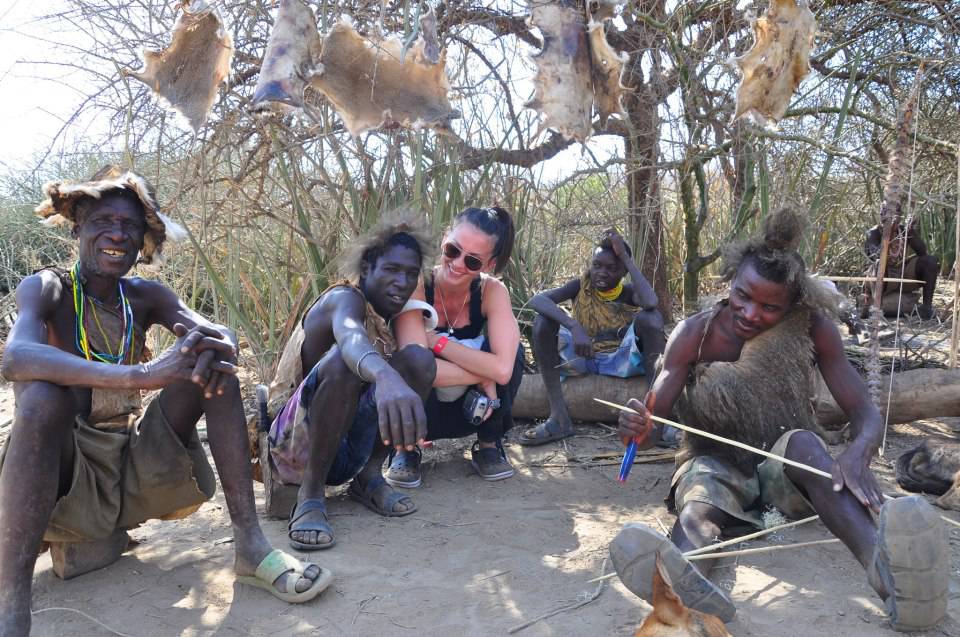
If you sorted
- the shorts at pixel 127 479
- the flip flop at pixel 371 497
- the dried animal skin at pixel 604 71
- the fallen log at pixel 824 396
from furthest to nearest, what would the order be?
the fallen log at pixel 824 396 → the flip flop at pixel 371 497 → the dried animal skin at pixel 604 71 → the shorts at pixel 127 479

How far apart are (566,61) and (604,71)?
13 centimetres

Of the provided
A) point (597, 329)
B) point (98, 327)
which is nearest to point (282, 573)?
point (98, 327)

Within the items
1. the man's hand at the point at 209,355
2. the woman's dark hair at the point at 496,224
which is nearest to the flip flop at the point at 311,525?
the man's hand at the point at 209,355

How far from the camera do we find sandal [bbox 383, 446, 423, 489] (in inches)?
126

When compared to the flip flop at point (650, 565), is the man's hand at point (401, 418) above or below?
above

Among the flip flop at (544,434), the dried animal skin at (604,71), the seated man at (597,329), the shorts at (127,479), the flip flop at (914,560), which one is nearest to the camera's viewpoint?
the flip flop at (914,560)

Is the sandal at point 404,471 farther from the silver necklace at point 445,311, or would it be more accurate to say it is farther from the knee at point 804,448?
the knee at point 804,448

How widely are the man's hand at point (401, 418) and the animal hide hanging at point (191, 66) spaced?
117 cm

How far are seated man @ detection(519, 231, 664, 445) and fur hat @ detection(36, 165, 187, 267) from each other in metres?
2.06

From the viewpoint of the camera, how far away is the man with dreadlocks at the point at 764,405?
2180mm

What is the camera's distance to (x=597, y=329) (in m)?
4.25

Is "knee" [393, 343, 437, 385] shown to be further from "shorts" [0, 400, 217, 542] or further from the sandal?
"shorts" [0, 400, 217, 542]

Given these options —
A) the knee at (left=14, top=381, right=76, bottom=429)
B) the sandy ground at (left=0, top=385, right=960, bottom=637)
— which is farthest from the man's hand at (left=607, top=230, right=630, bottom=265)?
the knee at (left=14, top=381, right=76, bottom=429)

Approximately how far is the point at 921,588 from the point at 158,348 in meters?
4.48
